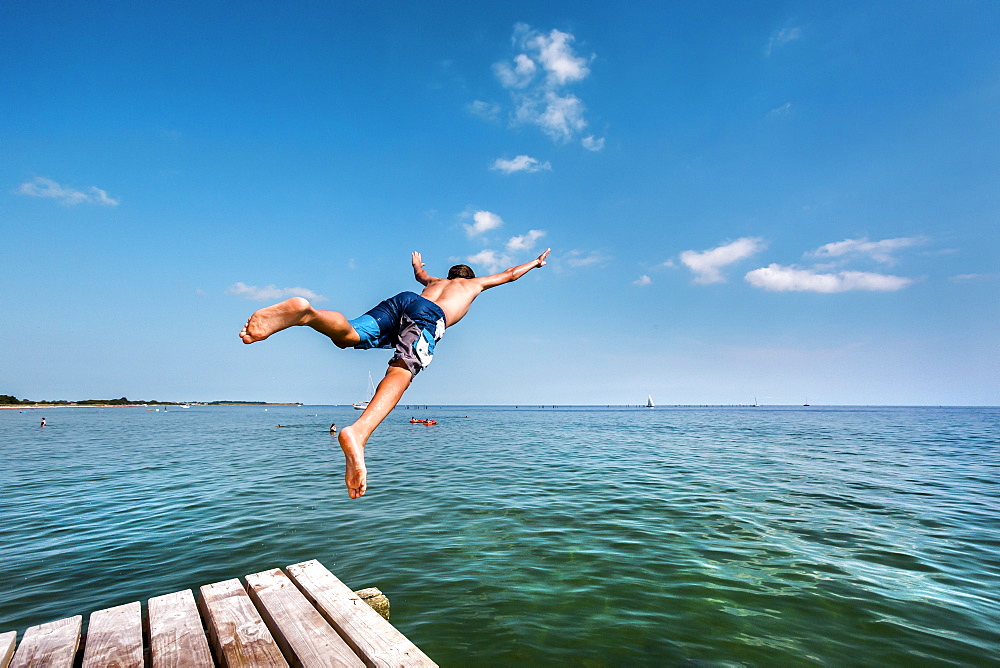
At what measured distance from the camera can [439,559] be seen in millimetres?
9172

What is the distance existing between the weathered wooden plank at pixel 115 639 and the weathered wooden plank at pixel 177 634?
0.40 feet

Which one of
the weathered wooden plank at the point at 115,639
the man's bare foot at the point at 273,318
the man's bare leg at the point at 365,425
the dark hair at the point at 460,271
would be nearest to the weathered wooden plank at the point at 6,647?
the weathered wooden plank at the point at 115,639

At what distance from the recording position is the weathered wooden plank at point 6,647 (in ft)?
12.6

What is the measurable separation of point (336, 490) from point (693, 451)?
22.7 m

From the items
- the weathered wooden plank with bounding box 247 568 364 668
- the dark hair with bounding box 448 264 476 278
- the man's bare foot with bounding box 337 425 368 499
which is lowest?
the weathered wooden plank with bounding box 247 568 364 668

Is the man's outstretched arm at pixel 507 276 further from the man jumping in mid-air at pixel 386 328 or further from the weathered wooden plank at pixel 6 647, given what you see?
the weathered wooden plank at pixel 6 647

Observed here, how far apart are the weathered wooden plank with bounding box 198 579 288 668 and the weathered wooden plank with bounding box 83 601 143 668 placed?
0.58 metres

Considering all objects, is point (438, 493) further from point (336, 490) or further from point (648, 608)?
point (648, 608)

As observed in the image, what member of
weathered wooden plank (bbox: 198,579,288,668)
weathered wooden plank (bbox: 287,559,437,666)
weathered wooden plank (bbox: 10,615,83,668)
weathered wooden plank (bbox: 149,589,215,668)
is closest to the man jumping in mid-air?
weathered wooden plank (bbox: 287,559,437,666)

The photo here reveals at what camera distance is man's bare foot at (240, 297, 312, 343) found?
3486 millimetres

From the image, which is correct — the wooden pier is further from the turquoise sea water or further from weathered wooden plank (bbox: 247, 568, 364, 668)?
the turquoise sea water

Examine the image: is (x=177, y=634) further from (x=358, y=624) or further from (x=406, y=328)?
(x=406, y=328)

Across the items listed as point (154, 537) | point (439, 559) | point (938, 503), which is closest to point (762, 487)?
point (938, 503)

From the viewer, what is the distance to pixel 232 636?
4238 mm
